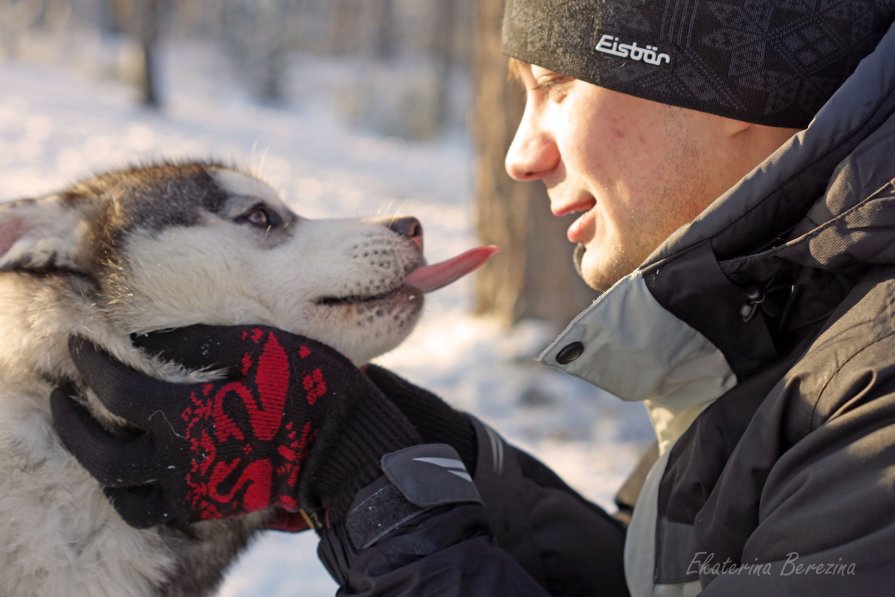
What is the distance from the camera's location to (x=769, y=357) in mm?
1786

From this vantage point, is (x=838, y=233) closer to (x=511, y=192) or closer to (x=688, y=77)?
(x=688, y=77)

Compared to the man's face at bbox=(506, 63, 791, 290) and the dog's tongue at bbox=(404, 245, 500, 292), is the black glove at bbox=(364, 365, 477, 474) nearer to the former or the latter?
the dog's tongue at bbox=(404, 245, 500, 292)

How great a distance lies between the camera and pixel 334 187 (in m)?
12.4

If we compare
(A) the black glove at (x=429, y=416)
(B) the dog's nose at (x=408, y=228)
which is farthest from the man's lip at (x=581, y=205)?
(A) the black glove at (x=429, y=416)

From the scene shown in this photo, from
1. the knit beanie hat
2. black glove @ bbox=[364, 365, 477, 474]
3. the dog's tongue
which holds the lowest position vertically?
black glove @ bbox=[364, 365, 477, 474]

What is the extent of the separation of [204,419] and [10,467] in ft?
1.45

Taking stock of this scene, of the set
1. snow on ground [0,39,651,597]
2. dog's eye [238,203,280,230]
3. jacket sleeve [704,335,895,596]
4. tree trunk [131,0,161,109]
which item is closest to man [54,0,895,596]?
jacket sleeve [704,335,895,596]

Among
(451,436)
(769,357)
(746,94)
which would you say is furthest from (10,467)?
(746,94)

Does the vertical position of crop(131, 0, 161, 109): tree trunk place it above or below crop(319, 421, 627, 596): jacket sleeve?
below

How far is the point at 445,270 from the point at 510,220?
13.1ft

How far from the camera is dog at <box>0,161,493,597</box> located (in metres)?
1.84

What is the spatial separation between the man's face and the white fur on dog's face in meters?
0.47

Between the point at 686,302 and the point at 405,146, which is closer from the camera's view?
the point at 686,302

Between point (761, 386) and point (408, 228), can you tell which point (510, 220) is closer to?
point (408, 228)
